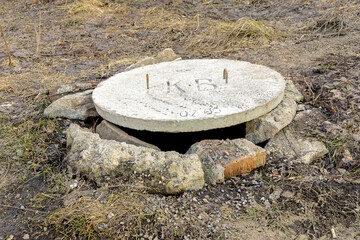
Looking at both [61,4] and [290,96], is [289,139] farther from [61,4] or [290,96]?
[61,4]

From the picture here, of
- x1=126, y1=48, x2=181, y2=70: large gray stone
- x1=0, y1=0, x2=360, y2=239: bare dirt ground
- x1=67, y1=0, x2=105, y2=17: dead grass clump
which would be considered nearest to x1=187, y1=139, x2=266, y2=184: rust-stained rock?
x1=0, y1=0, x2=360, y2=239: bare dirt ground

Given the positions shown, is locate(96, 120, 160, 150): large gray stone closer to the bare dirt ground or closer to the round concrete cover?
the round concrete cover

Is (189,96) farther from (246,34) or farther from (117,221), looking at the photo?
(246,34)

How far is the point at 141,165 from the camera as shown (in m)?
2.62

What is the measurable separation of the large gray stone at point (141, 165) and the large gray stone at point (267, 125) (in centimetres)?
71

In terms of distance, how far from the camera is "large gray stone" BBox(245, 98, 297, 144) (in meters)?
3.07

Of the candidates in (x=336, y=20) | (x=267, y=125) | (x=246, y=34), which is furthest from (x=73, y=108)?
(x=336, y=20)

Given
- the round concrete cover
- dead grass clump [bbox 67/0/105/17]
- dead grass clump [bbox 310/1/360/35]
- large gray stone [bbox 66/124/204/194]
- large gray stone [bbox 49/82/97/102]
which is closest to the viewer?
large gray stone [bbox 66/124/204/194]

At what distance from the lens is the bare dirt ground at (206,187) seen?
7.55 ft

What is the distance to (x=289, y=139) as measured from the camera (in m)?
3.08

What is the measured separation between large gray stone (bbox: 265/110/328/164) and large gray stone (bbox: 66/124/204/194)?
30.3 inches

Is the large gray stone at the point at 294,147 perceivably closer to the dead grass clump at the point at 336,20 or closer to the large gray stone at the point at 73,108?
the large gray stone at the point at 73,108

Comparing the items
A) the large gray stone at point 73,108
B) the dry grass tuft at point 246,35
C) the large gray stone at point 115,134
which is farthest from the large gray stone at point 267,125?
the dry grass tuft at point 246,35

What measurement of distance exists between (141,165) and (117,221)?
1.54 feet
